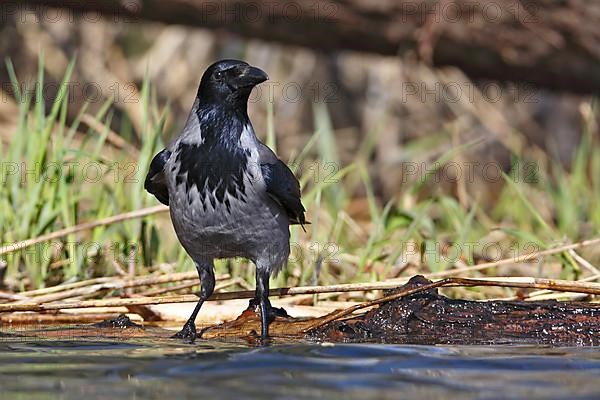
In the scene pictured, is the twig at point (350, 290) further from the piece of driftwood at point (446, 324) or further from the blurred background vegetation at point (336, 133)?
the blurred background vegetation at point (336, 133)

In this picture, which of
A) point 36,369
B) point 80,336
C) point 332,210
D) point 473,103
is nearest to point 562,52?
point 473,103

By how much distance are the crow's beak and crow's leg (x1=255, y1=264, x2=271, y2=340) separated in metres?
0.76

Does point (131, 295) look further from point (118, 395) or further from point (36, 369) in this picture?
point (118, 395)

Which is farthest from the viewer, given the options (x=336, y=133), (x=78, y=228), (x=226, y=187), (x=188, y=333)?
(x=336, y=133)

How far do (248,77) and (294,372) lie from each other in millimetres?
1657

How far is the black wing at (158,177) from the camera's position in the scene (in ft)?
14.6

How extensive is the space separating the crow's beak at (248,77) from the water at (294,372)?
120cm

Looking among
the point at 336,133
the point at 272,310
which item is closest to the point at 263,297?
the point at 272,310

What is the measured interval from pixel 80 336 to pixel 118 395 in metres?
1.24

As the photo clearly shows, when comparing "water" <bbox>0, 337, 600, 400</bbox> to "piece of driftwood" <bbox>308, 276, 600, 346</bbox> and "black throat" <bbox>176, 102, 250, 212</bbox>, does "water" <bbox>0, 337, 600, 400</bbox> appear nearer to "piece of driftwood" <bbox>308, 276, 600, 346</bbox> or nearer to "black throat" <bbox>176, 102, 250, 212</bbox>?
"piece of driftwood" <bbox>308, 276, 600, 346</bbox>

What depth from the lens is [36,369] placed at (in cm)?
319

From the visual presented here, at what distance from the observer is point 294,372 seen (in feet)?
10.1

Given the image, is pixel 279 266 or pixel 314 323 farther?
pixel 279 266

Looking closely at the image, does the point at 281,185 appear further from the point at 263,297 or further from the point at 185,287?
the point at 185,287
